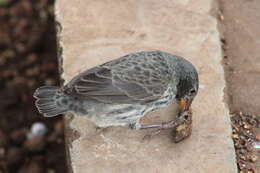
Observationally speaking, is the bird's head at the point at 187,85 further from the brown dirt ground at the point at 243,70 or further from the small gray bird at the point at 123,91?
the brown dirt ground at the point at 243,70

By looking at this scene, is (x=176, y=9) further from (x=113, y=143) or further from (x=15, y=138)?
(x=15, y=138)

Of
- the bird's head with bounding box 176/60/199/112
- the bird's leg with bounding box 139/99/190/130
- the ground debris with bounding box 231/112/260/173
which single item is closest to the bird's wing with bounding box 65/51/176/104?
the bird's head with bounding box 176/60/199/112

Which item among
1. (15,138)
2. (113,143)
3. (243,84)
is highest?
(243,84)

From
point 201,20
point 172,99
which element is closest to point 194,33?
point 201,20

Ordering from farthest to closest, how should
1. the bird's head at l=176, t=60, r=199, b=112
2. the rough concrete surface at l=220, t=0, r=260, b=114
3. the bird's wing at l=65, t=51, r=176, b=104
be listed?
the rough concrete surface at l=220, t=0, r=260, b=114 < the bird's head at l=176, t=60, r=199, b=112 < the bird's wing at l=65, t=51, r=176, b=104

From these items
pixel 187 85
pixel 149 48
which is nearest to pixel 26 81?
pixel 149 48

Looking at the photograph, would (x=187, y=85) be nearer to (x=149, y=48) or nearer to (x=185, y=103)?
(x=185, y=103)

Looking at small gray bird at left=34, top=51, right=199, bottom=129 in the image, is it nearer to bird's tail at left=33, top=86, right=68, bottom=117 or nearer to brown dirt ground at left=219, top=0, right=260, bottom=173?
bird's tail at left=33, top=86, right=68, bottom=117
